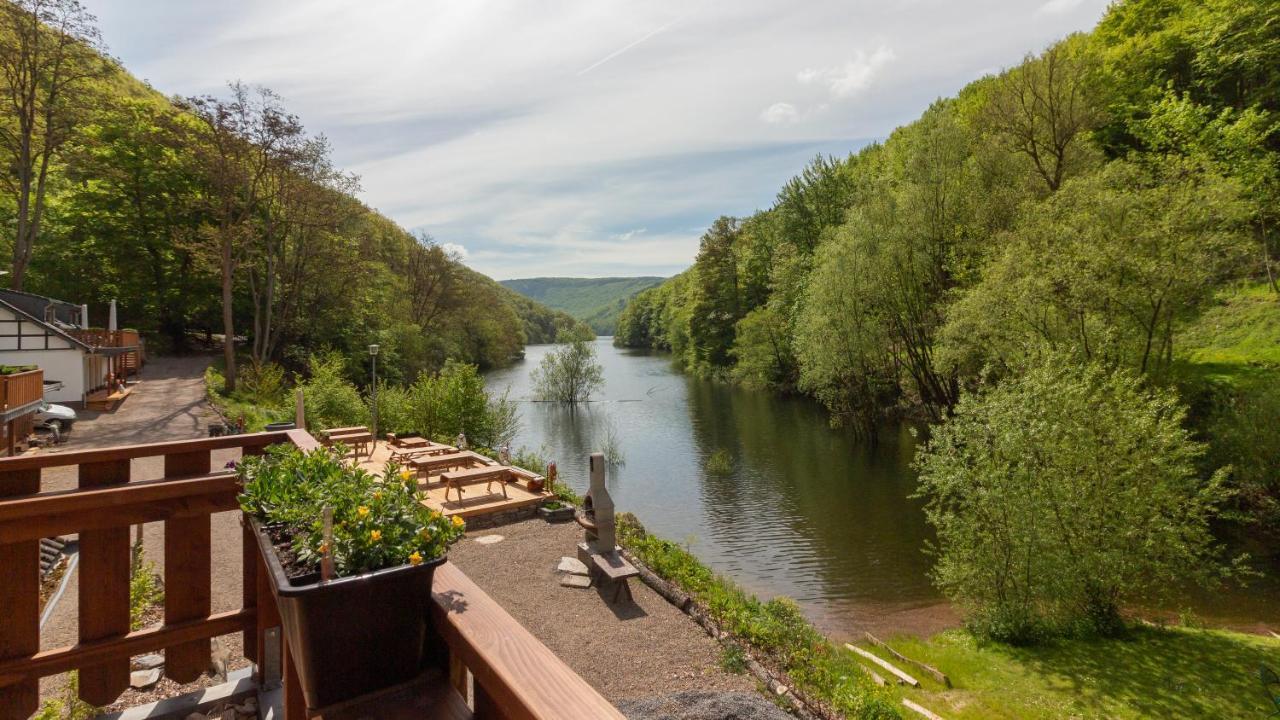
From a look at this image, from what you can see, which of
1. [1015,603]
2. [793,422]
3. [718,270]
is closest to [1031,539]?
[1015,603]

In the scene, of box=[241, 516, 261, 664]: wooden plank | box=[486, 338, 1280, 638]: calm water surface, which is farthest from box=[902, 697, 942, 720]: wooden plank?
box=[241, 516, 261, 664]: wooden plank

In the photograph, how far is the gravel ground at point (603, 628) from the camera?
652 cm

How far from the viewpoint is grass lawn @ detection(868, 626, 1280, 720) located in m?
8.30

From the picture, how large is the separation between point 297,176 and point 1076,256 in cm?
2867

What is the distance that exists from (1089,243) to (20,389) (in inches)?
949

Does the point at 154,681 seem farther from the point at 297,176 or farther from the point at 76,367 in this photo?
the point at 297,176

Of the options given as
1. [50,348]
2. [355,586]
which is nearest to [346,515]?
[355,586]

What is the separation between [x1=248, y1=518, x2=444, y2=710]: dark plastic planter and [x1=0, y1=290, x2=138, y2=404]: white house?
71.6ft

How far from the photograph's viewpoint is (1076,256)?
15297mm

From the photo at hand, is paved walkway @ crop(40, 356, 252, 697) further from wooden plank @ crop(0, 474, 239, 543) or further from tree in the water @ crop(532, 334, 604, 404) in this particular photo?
tree in the water @ crop(532, 334, 604, 404)

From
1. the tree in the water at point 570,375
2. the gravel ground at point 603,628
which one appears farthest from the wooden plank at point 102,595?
the tree in the water at point 570,375

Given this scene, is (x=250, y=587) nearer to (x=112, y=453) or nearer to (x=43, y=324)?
(x=112, y=453)

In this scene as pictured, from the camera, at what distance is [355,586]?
1447mm

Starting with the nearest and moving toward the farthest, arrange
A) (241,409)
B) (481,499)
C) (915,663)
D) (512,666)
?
(512,666), (915,663), (481,499), (241,409)
